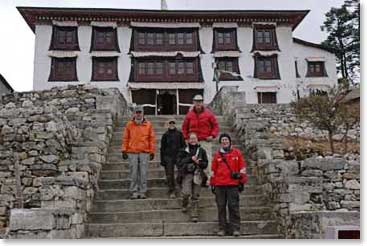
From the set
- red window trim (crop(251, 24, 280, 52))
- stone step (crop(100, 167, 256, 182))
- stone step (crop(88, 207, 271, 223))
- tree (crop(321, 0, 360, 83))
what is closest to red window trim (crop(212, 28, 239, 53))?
red window trim (crop(251, 24, 280, 52))

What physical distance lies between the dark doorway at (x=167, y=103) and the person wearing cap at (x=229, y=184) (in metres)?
12.5

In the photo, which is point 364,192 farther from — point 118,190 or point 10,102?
point 10,102

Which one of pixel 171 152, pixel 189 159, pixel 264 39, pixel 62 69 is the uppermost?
pixel 264 39

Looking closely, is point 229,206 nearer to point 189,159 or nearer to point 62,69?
point 189,159

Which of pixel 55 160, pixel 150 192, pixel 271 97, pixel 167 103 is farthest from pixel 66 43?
pixel 150 192

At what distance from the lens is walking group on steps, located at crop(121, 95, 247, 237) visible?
4.85m

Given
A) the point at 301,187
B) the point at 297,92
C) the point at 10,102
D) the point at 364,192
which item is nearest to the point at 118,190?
the point at 301,187

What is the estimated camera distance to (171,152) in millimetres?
5758

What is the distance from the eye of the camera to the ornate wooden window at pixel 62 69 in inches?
727

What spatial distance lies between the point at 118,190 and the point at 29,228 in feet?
5.43

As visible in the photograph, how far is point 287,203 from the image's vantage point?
5.01 m

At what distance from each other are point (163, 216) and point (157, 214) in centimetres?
7

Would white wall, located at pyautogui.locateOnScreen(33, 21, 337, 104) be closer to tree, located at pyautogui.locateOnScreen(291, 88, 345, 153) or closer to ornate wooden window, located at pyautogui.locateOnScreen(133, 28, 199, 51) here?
ornate wooden window, located at pyautogui.locateOnScreen(133, 28, 199, 51)

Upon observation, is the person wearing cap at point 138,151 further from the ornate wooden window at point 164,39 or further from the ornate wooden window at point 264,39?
the ornate wooden window at point 264,39
